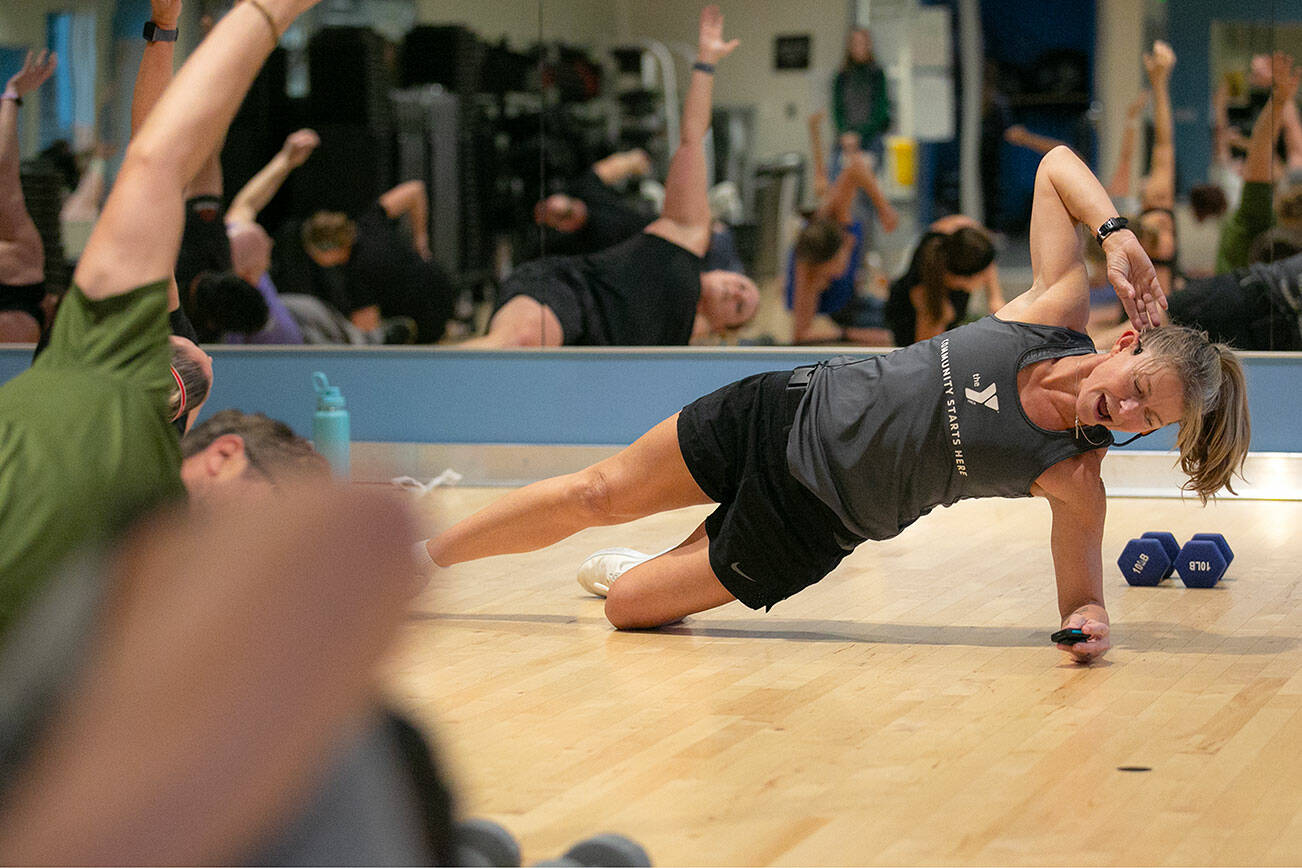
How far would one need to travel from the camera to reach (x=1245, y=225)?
17.0 feet

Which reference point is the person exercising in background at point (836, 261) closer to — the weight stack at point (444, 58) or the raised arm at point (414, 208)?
the weight stack at point (444, 58)

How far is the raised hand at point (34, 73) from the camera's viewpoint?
20.0 feet

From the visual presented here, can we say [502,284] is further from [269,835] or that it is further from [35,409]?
[269,835]

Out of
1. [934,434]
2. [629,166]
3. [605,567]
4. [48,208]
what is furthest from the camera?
[48,208]

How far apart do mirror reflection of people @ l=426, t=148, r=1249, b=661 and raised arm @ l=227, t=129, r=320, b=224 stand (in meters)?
3.28

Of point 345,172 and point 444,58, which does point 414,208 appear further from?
point 444,58

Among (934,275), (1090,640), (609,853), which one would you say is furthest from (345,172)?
(609,853)

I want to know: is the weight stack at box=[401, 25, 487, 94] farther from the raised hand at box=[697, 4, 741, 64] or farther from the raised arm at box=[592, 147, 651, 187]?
the raised hand at box=[697, 4, 741, 64]

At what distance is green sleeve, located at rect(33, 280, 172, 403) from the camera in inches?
52.5

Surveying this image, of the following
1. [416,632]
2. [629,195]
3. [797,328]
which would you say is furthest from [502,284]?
[416,632]

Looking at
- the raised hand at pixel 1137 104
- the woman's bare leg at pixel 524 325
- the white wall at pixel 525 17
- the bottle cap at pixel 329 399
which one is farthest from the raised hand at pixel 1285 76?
the bottle cap at pixel 329 399

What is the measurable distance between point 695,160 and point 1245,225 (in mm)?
2025

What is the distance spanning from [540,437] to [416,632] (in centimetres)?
481

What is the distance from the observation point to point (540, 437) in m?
5.70
